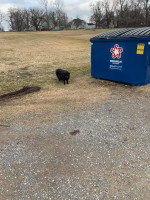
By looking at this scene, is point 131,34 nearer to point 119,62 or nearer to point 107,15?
point 119,62

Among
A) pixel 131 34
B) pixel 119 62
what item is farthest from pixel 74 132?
pixel 131 34

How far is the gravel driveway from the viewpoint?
A: 2.26 metres

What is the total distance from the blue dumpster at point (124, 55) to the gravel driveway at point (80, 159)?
7.19 ft

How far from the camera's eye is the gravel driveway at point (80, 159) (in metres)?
2.26

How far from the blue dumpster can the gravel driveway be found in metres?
2.19

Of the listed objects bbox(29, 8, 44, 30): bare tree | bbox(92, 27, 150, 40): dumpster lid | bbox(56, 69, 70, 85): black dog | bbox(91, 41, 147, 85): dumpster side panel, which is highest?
bbox(29, 8, 44, 30): bare tree

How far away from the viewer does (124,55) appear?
6.20 metres

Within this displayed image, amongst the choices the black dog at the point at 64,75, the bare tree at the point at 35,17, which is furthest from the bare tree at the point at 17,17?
the black dog at the point at 64,75

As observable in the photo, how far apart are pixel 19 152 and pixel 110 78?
492 cm

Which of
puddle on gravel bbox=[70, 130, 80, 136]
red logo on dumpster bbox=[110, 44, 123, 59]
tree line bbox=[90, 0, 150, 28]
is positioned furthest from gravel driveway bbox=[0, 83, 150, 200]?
tree line bbox=[90, 0, 150, 28]

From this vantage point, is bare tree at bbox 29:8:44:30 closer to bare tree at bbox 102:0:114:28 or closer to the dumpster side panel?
bare tree at bbox 102:0:114:28

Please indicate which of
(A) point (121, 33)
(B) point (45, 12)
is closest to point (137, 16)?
(B) point (45, 12)

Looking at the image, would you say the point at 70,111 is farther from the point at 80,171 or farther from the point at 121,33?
the point at 121,33

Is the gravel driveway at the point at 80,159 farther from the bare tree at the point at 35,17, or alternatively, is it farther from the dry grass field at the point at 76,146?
the bare tree at the point at 35,17
